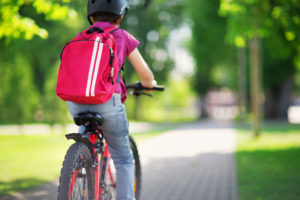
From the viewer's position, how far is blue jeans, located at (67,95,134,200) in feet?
9.42

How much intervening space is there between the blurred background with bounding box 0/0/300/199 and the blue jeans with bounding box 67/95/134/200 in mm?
2702

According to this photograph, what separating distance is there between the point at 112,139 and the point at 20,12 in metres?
5.23

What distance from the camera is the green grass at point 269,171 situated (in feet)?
17.6

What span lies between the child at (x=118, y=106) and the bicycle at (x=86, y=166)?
85 mm

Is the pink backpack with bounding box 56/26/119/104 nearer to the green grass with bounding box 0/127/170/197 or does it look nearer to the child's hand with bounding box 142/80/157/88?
the child's hand with bounding box 142/80/157/88

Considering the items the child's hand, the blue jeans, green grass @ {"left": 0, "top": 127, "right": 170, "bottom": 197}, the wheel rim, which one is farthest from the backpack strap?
green grass @ {"left": 0, "top": 127, "right": 170, "bottom": 197}

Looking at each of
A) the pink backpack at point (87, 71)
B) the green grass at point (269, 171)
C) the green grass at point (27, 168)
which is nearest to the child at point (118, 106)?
the pink backpack at point (87, 71)

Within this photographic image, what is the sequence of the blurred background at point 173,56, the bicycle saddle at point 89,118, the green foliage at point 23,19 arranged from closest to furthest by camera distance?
1. the bicycle saddle at point 89,118
2. the green foliage at point 23,19
3. the blurred background at point 173,56

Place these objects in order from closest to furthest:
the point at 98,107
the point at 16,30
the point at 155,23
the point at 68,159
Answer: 1. the point at 68,159
2. the point at 98,107
3. the point at 16,30
4. the point at 155,23

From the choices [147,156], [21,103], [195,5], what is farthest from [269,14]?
[195,5]

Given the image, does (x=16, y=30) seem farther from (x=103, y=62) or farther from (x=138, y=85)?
(x=103, y=62)

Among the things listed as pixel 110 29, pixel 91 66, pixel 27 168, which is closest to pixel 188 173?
pixel 27 168

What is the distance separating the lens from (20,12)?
743 centimetres

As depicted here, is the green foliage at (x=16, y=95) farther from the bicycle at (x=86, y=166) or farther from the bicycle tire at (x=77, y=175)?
the bicycle tire at (x=77, y=175)
